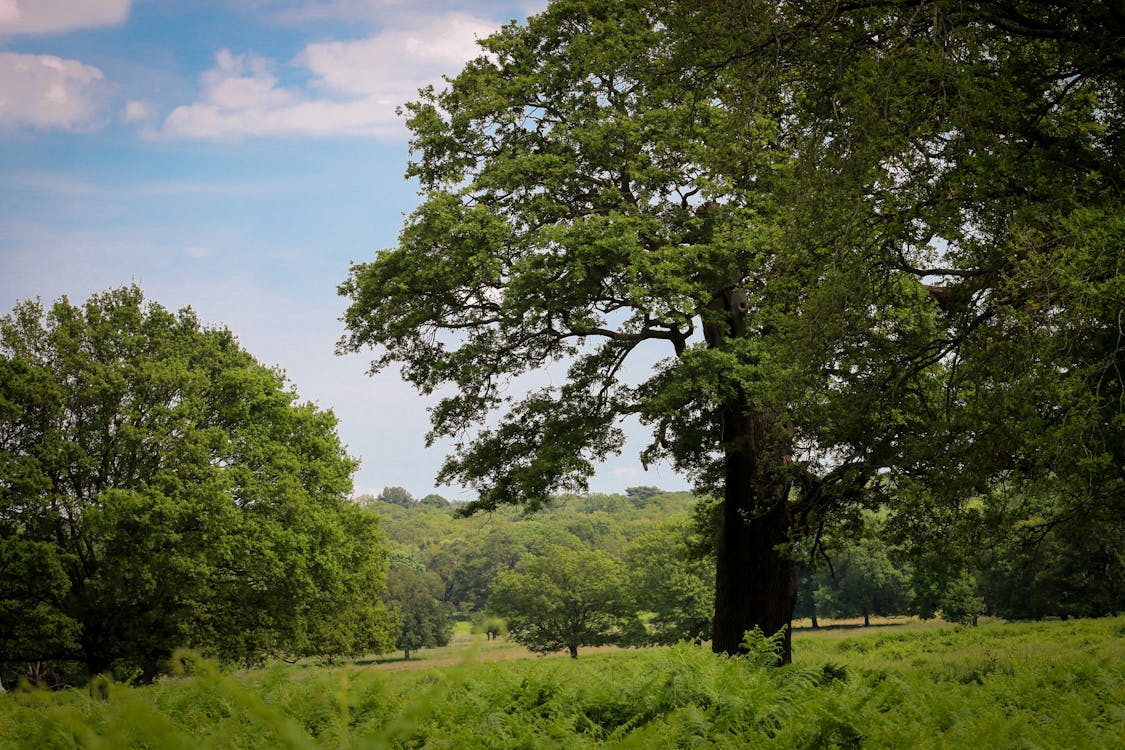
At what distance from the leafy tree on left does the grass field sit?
59.0ft

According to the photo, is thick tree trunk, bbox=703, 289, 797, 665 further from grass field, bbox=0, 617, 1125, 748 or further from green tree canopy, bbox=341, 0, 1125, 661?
grass field, bbox=0, 617, 1125, 748

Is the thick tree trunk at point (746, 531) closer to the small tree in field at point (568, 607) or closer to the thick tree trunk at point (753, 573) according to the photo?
the thick tree trunk at point (753, 573)

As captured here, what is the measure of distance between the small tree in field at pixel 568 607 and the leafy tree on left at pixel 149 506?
127ft

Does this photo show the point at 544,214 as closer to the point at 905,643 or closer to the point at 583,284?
the point at 583,284

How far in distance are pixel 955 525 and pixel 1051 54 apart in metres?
7.96

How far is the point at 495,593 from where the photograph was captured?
73.9 metres

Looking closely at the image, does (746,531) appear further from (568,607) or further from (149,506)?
(568,607)

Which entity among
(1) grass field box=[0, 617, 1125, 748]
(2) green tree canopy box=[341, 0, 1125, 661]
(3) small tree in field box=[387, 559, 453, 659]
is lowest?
(3) small tree in field box=[387, 559, 453, 659]

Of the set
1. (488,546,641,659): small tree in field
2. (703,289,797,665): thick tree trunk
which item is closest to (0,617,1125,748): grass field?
(703,289,797,665): thick tree trunk

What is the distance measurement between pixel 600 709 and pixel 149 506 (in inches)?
888

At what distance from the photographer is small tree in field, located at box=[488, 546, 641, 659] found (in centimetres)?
6838

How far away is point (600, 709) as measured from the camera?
725 cm

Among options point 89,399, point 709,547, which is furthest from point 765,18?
point 89,399

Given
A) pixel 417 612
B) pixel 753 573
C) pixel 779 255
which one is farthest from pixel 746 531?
pixel 417 612
